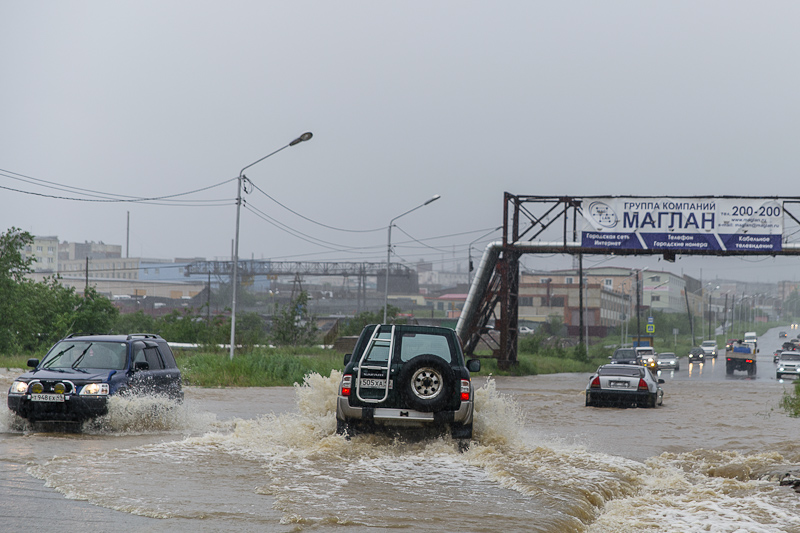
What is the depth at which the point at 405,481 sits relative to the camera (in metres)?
9.48

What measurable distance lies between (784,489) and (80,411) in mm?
9367

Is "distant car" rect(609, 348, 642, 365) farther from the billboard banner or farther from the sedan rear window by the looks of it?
the sedan rear window

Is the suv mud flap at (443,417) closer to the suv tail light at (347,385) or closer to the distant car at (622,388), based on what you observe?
the suv tail light at (347,385)

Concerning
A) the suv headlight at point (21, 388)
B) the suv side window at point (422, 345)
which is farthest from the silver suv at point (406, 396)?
the suv headlight at point (21, 388)

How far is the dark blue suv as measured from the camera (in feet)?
39.8

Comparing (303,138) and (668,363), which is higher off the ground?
(303,138)

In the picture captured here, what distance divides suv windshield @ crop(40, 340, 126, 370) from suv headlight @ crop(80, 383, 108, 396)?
785mm

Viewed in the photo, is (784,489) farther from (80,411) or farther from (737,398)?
(737,398)

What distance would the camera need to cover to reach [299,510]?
24.9ft

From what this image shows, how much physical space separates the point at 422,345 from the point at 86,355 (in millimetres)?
5478

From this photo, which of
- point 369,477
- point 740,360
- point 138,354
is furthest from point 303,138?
point 740,360

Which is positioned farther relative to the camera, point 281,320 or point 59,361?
point 281,320

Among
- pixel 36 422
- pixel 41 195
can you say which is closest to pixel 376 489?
pixel 36 422

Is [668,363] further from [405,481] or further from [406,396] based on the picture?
[405,481]
